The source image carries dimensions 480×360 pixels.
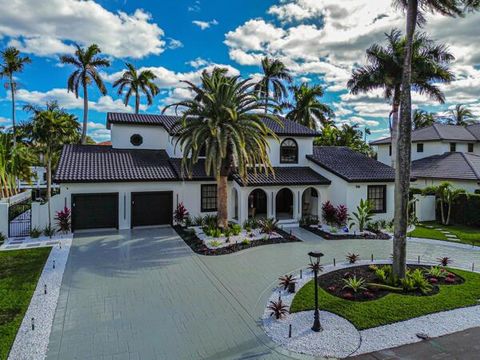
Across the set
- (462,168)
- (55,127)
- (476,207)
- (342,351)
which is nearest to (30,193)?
(55,127)

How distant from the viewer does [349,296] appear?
9117 millimetres

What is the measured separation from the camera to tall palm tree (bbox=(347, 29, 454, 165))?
2425cm

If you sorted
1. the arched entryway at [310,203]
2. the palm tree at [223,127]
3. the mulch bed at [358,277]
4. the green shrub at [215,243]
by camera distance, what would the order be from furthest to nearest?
1. the arched entryway at [310,203]
2. the palm tree at [223,127]
3. the green shrub at [215,243]
4. the mulch bed at [358,277]

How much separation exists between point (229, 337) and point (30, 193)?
97.0 feet

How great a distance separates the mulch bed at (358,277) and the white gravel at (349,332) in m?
1.28

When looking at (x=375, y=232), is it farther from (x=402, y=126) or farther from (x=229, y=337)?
(x=229, y=337)

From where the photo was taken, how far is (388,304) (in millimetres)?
8688

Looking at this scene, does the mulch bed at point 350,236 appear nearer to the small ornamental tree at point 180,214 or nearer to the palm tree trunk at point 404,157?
the palm tree trunk at point 404,157

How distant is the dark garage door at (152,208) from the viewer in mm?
18422

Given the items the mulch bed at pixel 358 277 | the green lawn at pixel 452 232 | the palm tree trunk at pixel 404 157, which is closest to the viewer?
the mulch bed at pixel 358 277

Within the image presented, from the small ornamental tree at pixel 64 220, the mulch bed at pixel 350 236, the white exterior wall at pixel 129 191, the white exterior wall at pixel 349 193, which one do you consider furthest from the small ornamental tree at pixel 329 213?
the small ornamental tree at pixel 64 220

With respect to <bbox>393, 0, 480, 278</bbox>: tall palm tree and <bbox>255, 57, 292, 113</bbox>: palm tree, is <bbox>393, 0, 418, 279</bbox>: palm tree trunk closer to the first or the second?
<bbox>393, 0, 480, 278</bbox>: tall palm tree

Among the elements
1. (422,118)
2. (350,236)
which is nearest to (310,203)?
(350,236)

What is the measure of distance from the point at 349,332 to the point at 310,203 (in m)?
15.3
